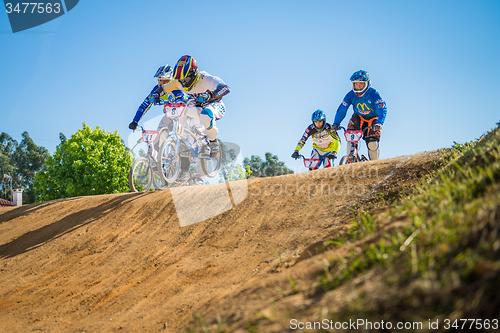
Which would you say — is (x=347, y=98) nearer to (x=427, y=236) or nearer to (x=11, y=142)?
(x=427, y=236)

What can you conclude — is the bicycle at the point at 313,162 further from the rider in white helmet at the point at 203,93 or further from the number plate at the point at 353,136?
the rider in white helmet at the point at 203,93

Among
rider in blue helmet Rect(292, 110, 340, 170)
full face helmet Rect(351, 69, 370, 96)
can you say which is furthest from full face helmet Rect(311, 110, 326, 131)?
full face helmet Rect(351, 69, 370, 96)

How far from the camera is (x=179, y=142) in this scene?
29.0 ft

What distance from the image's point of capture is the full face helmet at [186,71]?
879cm

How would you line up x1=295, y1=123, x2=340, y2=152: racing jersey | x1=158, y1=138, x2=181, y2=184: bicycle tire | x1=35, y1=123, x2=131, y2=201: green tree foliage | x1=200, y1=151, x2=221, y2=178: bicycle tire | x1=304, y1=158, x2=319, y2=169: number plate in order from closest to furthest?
x1=158, y1=138, x2=181, y2=184: bicycle tire → x1=200, y1=151, x2=221, y2=178: bicycle tire → x1=295, y1=123, x2=340, y2=152: racing jersey → x1=304, y1=158, x2=319, y2=169: number plate → x1=35, y1=123, x2=131, y2=201: green tree foliage

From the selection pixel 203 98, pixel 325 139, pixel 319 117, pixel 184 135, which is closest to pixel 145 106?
pixel 184 135

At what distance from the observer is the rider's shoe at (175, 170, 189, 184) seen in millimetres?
9344

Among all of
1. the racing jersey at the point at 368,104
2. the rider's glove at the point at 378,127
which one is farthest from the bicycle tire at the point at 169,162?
the rider's glove at the point at 378,127

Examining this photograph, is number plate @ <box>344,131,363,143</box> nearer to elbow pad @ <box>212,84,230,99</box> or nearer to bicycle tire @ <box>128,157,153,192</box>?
elbow pad @ <box>212,84,230,99</box>

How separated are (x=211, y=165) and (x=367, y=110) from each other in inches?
203

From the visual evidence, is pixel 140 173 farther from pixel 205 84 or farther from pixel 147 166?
pixel 205 84

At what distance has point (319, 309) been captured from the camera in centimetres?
191

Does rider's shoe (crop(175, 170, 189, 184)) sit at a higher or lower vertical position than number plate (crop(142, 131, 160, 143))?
lower

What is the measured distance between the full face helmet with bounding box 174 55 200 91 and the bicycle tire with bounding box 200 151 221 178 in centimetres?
233
